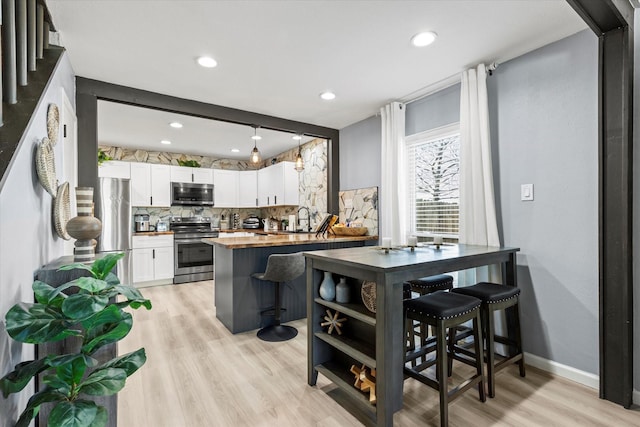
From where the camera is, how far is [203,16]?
6.50 ft

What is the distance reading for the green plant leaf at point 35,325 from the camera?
0.96 metres

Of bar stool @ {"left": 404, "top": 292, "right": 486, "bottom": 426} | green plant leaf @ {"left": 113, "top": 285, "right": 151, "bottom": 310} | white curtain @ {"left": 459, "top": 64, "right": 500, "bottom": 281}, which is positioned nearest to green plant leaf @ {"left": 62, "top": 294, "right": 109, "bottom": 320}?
green plant leaf @ {"left": 113, "top": 285, "right": 151, "bottom": 310}

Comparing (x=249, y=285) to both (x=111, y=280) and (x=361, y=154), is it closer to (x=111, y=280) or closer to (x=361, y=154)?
(x=111, y=280)

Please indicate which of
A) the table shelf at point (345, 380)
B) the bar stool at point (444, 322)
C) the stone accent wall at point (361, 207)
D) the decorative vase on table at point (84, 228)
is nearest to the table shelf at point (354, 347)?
the table shelf at point (345, 380)

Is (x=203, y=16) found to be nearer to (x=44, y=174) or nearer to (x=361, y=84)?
(x=44, y=174)

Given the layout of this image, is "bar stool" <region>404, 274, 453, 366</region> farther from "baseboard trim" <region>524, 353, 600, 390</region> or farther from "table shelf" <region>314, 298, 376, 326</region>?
"baseboard trim" <region>524, 353, 600, 390</region>

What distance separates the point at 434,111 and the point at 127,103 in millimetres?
3097

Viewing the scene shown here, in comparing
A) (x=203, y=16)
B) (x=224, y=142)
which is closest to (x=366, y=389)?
(x=203, y=16)

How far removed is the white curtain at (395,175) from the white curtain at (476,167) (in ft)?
2.40

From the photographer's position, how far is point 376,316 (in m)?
1.63

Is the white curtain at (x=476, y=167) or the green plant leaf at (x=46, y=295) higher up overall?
the white curtain at (x=476, y=167)

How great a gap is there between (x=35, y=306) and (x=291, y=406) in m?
1.45

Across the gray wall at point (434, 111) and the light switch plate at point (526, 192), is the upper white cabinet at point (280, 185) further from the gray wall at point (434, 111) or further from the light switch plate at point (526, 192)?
the light switch plate at point (526, 192)

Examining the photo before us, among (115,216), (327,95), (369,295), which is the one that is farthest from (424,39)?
(115,216)
